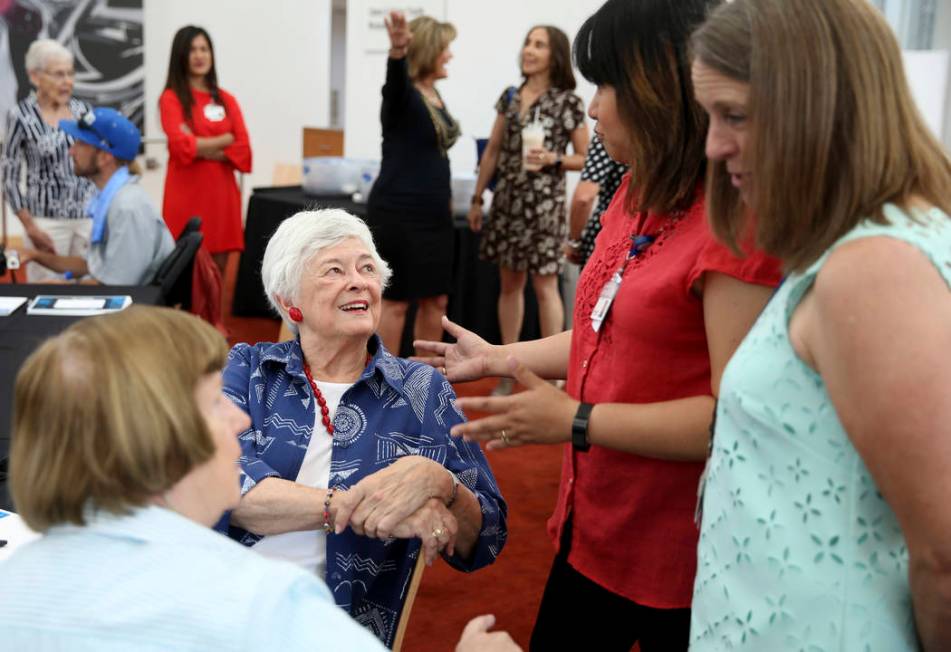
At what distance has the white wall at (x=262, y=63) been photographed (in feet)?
28.1

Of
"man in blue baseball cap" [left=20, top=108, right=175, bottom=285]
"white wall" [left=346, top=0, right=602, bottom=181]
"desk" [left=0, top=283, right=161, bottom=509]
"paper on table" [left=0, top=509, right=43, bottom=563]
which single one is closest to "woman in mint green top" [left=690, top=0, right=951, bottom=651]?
"paper on table" [left=0, top=509, right=43, bottom=563]

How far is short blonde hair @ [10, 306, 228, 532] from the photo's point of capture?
3.03 feet

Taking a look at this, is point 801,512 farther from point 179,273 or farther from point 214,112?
point 214,112

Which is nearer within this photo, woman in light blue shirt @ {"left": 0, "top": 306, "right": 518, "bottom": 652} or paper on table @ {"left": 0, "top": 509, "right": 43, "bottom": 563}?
woman in light blue shirt @ {"left": 0, "top": 306, "right": 518, "bottom": 652}

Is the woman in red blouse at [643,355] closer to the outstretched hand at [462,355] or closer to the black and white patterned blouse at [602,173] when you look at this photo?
the outstretched hand at [462,355]

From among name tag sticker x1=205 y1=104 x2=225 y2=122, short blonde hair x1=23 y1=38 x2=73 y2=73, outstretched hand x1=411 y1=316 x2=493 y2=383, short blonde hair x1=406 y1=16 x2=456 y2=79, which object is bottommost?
outstretched hand x1=411 y1=316 x2=493 y2=383

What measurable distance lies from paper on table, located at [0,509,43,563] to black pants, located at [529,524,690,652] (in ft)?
2.72

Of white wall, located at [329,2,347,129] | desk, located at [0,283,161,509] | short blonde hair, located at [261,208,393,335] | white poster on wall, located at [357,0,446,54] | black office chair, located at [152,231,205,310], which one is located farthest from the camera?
white wall, located at [329,2,347,129]

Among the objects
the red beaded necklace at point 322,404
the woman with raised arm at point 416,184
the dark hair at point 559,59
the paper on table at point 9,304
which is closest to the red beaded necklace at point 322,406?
the red beaded necklace at point 322,404

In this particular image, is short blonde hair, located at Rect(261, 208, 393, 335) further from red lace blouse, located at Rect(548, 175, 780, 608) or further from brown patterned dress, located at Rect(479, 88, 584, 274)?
brown patterned dress, located at Rect(479, 88, 584, 274)

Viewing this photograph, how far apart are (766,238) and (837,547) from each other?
0.33m

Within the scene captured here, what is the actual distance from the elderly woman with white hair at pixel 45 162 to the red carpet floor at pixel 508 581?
2830 millimetres

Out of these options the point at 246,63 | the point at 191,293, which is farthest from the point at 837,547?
the point at 246,63

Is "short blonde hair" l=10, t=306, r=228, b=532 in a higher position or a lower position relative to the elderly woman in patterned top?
higher
